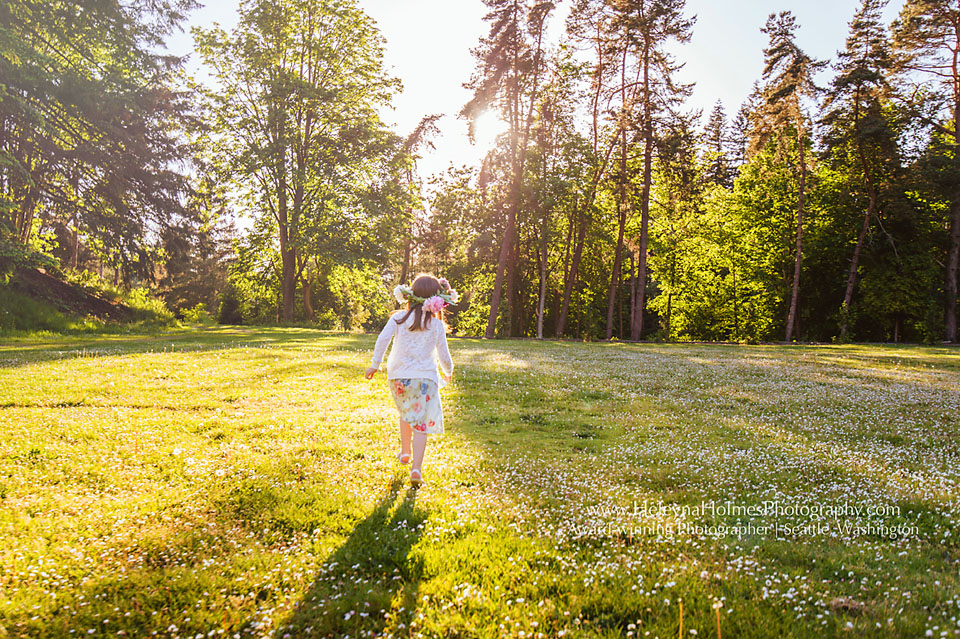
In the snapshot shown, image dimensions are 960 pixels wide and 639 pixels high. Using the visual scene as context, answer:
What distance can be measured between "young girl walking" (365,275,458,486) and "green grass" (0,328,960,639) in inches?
24.3

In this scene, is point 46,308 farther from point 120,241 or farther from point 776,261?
point 776,261

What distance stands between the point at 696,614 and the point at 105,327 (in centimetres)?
3330

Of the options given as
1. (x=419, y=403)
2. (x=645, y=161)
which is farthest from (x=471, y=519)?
(x=645, y=161)

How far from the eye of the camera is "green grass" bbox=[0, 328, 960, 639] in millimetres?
3768

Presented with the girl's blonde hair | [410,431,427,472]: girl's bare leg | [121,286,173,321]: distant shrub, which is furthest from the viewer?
[121,286,173,321]: distant shrub

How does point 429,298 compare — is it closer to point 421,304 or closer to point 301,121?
point 421,304

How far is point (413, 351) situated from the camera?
283 inches

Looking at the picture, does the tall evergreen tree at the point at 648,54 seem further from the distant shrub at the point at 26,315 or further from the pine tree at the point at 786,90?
the distant shrub at the point at 26,315

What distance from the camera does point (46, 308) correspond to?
26.3m

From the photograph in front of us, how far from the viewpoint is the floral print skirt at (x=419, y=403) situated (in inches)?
271

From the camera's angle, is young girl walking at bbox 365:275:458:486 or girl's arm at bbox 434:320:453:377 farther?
girl's arm at bbox 434:320:453:377

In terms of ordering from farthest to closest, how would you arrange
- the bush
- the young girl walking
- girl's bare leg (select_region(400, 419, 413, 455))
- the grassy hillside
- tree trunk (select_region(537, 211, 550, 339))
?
the bush → tree trunk (select_region(537, 211, 550, 339)) → the grassy hillside → girl's bare leg (select_region(400, 419, 413, 455)) → the young girl walking

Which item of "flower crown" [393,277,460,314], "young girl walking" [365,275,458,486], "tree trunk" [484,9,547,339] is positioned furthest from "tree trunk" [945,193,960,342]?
"young girl walking" [365,275,458,486]

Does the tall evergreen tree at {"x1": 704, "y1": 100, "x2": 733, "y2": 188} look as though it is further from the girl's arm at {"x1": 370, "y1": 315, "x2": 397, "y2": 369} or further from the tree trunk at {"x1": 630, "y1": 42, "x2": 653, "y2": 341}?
the girl's arm at {"x1": 370, "y1": 315, "x2": 397, "y2": 369}
